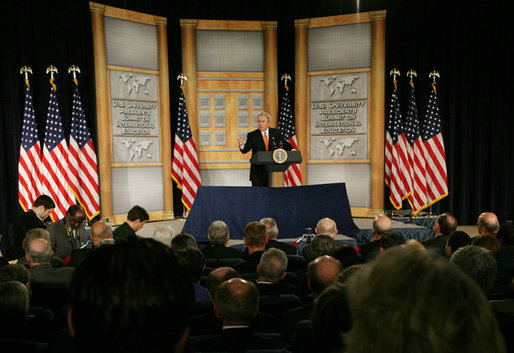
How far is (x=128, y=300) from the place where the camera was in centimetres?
73

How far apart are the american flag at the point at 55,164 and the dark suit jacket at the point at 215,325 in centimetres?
522

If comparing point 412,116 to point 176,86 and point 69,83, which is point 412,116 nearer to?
point 176,86

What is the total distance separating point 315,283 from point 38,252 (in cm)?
203

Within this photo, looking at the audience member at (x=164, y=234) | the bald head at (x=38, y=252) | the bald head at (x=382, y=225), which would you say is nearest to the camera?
the bald head at (x=38, y=252)

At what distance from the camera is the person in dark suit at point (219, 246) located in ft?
12.2

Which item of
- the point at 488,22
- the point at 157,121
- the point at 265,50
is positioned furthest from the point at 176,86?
the point at 488,22

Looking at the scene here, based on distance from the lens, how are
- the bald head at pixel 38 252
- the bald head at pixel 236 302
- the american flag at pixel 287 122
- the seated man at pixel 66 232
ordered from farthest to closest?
the american flag at pixel 287 122
the seated man at pixel 66 232
the bald head at pixel 38 252
the bald head at pixel 236 302

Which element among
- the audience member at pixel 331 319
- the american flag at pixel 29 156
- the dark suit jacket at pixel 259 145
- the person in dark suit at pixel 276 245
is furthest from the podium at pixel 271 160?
the audience member at pixel 331 319

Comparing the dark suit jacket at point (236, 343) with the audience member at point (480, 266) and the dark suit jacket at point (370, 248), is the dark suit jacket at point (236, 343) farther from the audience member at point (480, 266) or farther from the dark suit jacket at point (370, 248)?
the dark suit jacket at point (370, 248)

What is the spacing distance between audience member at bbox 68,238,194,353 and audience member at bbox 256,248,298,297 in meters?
1.91

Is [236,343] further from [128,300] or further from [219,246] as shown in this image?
[219,246]

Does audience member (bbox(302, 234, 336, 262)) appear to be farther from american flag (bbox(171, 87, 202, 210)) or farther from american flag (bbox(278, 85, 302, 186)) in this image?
american flag (bbox(278, 85, 302, 186))

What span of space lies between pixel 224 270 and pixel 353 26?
7.16 metres

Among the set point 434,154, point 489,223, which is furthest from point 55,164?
point 434,154
